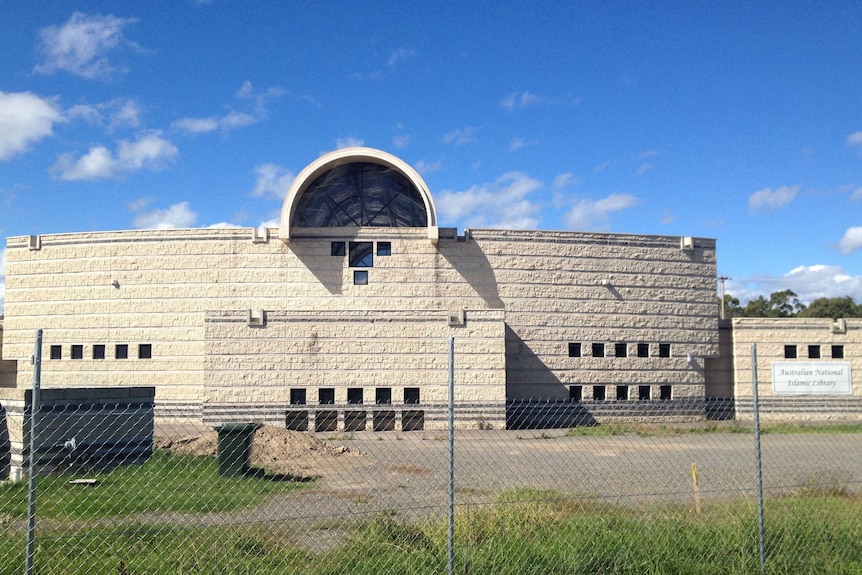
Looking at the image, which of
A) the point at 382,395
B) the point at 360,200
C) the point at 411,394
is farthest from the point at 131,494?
the point at 360,200

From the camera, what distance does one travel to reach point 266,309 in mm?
30172

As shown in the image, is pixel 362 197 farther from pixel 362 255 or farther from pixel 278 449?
pixel 278 449

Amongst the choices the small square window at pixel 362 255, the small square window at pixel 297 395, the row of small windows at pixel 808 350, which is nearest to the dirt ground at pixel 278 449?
the small square window at pixel 297 395

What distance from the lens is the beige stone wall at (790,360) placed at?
111 feet

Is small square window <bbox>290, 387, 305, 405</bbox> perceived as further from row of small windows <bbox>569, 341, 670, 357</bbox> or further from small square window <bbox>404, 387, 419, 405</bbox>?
row of small windows <bbox>569, 341, 670, 357</bbox>

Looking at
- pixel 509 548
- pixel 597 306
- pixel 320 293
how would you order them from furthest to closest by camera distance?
pixel 597 306 < pixel 320 293 < pixel 509 548

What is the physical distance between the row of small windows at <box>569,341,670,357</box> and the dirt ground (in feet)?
46.4

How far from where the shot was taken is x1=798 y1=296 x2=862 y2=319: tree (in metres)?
78.3

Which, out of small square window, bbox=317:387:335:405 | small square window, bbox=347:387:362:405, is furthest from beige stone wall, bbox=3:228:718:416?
small square window, bbox=347:387:362:405

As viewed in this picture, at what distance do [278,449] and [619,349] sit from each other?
18.8 m

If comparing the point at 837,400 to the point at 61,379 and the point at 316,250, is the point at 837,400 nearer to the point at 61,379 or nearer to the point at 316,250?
the point at 316,250

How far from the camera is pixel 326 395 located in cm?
2847

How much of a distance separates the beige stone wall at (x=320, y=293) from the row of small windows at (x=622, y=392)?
0.36 metres

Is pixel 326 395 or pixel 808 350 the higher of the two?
pixel 808 350
